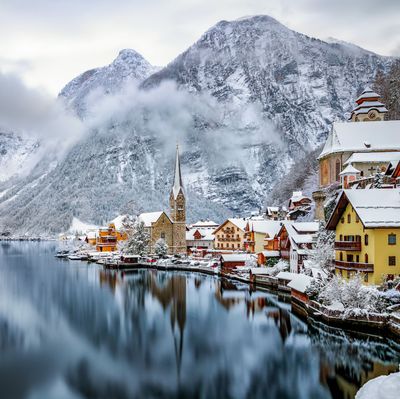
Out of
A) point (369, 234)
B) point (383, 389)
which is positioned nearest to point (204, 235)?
point (369, 234)

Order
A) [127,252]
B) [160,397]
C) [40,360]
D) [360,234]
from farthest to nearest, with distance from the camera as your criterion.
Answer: [127,252], [360,234], [40,360], [160,397]

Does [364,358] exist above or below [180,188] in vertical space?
below

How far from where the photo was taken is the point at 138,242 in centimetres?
9844

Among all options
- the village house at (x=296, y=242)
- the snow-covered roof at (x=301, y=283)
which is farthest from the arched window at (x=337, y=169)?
the snow-covered roof at (x=301, y=283)

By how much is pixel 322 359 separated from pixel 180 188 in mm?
92816

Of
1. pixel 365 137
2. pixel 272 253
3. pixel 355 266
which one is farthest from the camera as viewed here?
pixel 365 137

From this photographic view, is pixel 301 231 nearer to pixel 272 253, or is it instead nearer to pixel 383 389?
pixel 272 253

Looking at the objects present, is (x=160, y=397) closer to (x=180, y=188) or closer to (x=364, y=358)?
(x=364, y=358)

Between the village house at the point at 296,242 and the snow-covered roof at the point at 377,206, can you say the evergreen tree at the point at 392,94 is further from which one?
the snow-covered roof at the point at 377,206

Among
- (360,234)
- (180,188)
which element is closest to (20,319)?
(360,234)

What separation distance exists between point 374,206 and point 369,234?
2.53m

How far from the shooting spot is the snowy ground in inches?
729

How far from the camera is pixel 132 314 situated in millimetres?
43750

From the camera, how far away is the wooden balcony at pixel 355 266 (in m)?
36.7
